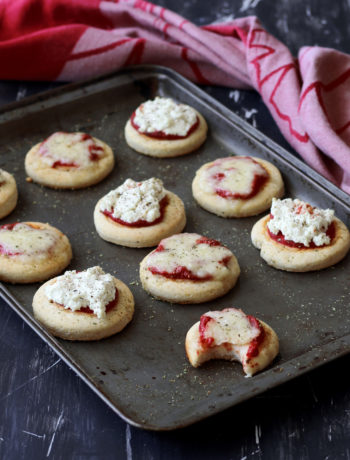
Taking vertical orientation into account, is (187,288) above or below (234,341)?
below

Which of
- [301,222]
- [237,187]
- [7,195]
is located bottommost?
[7,195]

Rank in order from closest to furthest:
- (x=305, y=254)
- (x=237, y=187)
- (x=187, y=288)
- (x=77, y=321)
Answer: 1. (x=77, y=321)
2. (x=187, y=288)
3. (x=305, y=254)
4. (x=237, y=187)

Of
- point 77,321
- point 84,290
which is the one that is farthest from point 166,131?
point 77,321

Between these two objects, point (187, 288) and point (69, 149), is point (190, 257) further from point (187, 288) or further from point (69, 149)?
point (69, 149)

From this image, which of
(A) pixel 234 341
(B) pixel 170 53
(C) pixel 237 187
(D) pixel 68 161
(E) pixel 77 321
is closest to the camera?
(A) pixel 234 341

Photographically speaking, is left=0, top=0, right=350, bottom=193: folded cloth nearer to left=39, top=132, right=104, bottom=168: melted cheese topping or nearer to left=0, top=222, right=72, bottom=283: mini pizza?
left=39, top=132, right=104, bottom=168: melted cheese topping

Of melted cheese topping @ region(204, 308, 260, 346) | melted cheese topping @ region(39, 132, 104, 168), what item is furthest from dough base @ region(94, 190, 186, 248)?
melted cheese topping @ region(204, 308, 260, 346)

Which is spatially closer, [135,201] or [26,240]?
[26,240]
